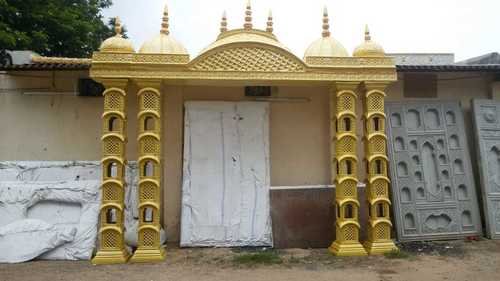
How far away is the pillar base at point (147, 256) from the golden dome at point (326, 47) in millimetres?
3371

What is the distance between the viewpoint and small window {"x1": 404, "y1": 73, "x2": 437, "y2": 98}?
21.9ft

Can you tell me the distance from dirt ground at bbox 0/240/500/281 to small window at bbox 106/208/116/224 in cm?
58

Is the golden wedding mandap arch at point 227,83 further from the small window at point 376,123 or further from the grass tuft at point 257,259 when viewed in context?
the grass tuft at point 257,259

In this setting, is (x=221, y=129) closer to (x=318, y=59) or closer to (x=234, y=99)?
(x=234, y=99)

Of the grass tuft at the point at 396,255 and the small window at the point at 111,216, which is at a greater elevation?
the small window at the point at 111,216

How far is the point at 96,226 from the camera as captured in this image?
210 inches

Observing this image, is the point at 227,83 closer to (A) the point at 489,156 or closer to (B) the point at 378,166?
(B) the point at 378,166

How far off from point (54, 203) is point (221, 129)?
2.61m

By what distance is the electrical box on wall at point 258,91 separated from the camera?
20.7 ft

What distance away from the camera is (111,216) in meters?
5.32

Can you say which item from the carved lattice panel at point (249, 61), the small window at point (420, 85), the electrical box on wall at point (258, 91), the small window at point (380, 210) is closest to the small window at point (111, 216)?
the carved lattice panel at point (249, 61)

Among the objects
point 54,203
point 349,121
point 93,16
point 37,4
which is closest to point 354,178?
point 349,121

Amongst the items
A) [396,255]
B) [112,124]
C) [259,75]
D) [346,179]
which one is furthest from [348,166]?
[112,124]

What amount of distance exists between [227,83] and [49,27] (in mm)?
8705
